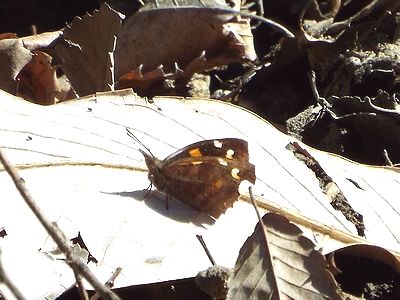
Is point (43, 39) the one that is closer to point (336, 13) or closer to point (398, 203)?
point (336, 13)

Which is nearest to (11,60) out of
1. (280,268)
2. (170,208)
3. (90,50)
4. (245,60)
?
(90,50)

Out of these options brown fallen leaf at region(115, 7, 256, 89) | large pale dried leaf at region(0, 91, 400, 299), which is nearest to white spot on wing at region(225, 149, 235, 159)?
large pale dried leaf at region(0, 91, 400, 299)

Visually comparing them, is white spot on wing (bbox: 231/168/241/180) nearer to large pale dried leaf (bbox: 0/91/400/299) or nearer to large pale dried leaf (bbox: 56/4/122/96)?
large pale dried leaf (bbox: 0/91/400/299)

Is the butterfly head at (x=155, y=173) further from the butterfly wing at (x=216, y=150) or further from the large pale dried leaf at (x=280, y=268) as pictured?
the large pale dried leaf at (x=280, y=268)

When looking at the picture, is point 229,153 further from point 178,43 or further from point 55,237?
point 178,43

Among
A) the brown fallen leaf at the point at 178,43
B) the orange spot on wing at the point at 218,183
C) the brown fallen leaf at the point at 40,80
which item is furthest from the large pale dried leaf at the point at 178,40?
the orange spot on wing at the point at 218,183
